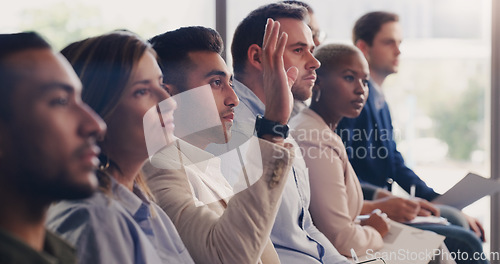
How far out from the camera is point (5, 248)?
60 cm

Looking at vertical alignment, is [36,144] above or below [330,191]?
above

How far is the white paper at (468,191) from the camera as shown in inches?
86.0

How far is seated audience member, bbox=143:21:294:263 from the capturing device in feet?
3.63

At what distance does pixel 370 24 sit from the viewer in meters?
2.53

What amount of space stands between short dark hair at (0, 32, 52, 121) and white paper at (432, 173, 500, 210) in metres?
1.88

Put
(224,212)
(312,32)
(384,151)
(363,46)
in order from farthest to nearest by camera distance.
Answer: (363,46), (384,151), (312,32), (224,212)

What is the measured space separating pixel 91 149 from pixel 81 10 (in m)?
1.25

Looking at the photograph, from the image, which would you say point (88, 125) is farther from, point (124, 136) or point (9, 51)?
point (124, 136)

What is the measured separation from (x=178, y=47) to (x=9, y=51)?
2.05 ft

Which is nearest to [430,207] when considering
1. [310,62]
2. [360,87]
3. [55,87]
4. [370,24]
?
[360,87]

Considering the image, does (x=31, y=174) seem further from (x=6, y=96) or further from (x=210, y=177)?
(x=210, y=177)

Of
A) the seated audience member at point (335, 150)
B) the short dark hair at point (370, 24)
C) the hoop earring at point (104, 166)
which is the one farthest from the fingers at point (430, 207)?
the hoop earring at point (104, 166)

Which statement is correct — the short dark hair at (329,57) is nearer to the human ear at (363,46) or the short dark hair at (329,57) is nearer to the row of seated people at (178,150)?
the row of seated people at (178,150)

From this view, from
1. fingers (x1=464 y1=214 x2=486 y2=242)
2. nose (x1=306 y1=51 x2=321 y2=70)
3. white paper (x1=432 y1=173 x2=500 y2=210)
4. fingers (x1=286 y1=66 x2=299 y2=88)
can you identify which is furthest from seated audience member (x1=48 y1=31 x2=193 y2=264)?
fingers (x1=464 y1=214 x2=486 y2=242)
